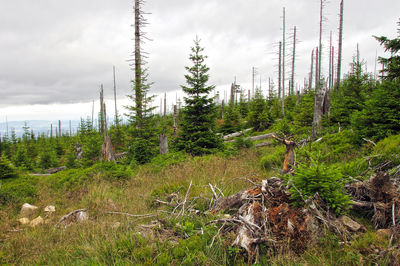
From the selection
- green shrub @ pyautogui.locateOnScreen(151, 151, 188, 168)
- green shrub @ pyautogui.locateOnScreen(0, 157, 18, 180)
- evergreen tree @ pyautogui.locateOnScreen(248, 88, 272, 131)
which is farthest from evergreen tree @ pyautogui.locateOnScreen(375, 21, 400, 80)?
green shrub @ pyautogui.locateOnScreen(0, 157, 18, 180)

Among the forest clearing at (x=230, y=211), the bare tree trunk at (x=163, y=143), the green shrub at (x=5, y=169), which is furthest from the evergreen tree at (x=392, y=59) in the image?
the green shrub at (x=5, y=169)

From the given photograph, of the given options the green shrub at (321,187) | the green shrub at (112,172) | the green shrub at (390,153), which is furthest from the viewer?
the green shrub at (112,172)

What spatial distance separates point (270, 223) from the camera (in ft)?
8.51

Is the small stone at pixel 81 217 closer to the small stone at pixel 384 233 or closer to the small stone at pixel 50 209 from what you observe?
the small stone at pixel 50 209

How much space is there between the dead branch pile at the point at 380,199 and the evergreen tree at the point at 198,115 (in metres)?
6.71

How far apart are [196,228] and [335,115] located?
1167 cm

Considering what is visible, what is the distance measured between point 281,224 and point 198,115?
7558mm

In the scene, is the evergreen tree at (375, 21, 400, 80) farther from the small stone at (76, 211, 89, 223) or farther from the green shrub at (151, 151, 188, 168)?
the small stone at (76, 211, 89, 223)

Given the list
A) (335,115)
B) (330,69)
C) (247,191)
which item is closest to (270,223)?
(247,191)

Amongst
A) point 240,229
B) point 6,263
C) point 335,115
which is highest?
point 335,115

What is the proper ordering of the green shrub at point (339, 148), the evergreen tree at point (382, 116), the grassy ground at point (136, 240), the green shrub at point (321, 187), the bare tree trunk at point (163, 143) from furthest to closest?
the bare tree trunk at point (163, 143) < the green shrub at point (339, 148) < the evergreen tree at point (382, 116) < the green shrub at point (321, 187) < the grassy ground at point (136, 240)

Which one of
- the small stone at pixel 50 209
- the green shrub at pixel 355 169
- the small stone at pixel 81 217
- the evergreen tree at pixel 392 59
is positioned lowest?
the small stone at pixel 50 209

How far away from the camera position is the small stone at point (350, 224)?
7.86ft

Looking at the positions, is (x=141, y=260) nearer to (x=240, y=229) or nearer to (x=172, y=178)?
(x=240, y=229)
